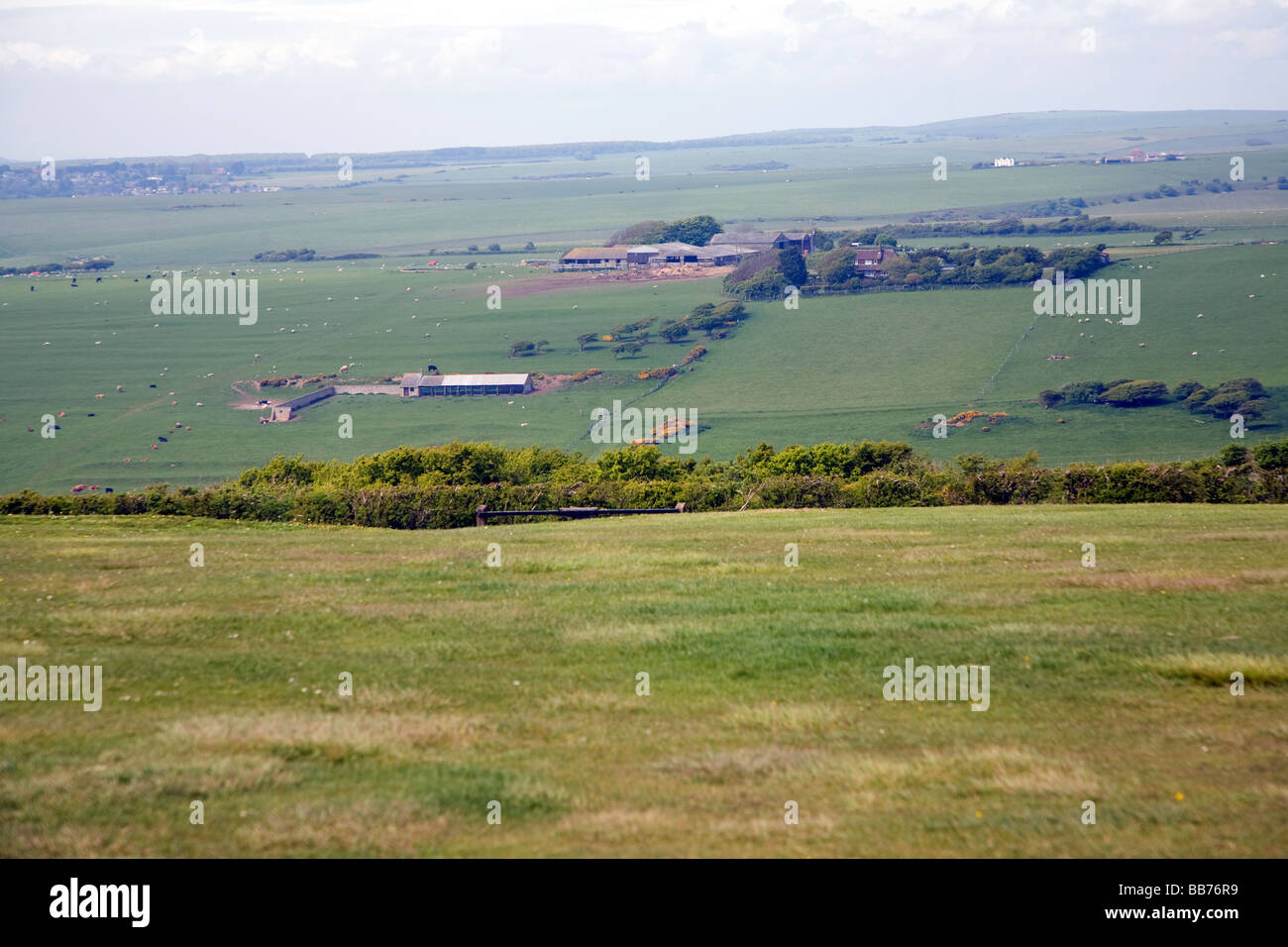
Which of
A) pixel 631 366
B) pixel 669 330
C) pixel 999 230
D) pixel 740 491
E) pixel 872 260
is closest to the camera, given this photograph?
pixel 740 491

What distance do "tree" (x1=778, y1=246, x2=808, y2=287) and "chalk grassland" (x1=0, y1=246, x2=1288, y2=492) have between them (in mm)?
9311

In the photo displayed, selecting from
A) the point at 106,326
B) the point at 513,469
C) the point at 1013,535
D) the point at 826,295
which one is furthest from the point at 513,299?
the point at 1013,535

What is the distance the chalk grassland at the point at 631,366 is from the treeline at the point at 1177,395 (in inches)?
62.6

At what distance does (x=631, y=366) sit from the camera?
366 ft

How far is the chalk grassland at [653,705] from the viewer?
36.1ft

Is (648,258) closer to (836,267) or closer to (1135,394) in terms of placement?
(836,267)

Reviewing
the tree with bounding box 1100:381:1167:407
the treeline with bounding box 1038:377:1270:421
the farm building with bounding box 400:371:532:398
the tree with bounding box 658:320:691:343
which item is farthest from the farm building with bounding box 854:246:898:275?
the farm building with bounding box 400:371:532:398

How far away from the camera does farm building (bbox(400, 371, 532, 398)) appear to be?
4075 inches

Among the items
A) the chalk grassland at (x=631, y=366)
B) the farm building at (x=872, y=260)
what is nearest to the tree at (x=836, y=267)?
the farm building at (x=872, y=260)

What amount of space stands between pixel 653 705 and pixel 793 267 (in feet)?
463

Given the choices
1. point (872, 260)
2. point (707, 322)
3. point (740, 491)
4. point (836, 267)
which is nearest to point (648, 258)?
point (836, 267)

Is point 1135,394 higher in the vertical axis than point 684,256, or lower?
lower
